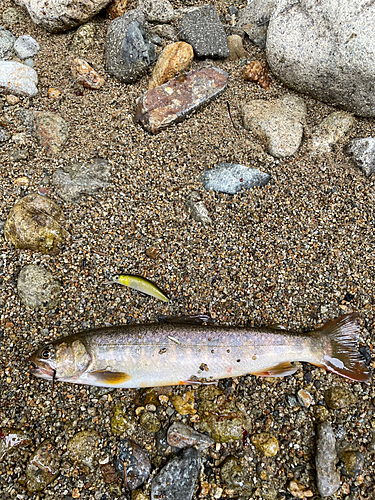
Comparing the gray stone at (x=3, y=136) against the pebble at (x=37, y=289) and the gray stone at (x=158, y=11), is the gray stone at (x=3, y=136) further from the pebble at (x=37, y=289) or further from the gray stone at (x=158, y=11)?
the gray stone at (x=158, y=11)

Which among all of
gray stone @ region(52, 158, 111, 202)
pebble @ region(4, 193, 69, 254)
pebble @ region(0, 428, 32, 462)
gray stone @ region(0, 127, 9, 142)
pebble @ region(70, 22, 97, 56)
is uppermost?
pebble @ region(70, 22, 97, 56)

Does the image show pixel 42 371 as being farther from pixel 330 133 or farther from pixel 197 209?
pixel 330 133

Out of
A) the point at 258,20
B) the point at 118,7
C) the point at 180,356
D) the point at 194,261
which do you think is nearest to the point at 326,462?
the point at 180,356

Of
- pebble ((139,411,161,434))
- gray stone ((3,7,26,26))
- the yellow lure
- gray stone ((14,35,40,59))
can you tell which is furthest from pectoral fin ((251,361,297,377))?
gray stone ((3,7,26,26))

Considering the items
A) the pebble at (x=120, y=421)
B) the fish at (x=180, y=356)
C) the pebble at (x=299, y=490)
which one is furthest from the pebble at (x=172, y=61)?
the pebble at (x=299, y=490)

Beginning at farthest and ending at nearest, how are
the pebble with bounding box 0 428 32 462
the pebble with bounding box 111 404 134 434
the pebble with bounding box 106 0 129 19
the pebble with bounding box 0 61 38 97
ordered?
the pebble with bounding box 106 0 129 19 → the pebble with bounding box 0 61 38 97 → the pebble with bounding box 111 404 134 434 → the pebble with bounding box 0 428 32 462

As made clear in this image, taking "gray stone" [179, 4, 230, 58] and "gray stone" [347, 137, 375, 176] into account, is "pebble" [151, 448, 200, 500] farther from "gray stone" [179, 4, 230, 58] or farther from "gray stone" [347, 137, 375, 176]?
"gray stone" [179, 4, 230, 58]

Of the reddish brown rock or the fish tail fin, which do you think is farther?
the reddish brown rock
